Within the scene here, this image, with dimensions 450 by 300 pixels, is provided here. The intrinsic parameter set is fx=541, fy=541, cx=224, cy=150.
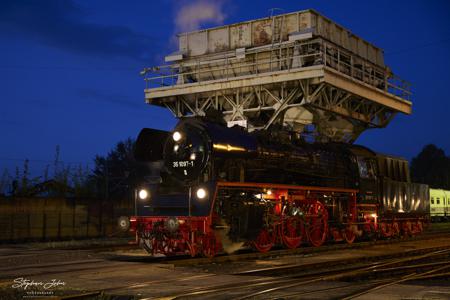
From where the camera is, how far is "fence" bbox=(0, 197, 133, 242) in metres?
20.9

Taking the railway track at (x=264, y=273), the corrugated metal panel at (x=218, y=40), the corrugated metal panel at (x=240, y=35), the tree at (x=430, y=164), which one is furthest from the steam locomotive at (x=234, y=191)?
the tree at (x=430, y=164)

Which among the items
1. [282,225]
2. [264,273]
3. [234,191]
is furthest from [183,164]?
[264,273]

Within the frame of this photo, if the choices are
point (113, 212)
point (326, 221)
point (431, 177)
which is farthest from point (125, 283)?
point (431, 177)

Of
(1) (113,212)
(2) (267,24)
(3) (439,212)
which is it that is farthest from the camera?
(3) (439,212)

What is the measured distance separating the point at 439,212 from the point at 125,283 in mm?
41154

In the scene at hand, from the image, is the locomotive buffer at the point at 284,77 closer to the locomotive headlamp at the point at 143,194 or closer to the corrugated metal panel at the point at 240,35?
the corrugated metal panel at the point at 240,35

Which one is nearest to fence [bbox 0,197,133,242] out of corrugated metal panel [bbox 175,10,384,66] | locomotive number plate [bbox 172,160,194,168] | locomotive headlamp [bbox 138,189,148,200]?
locomotive headlamp [bbox 138,189,148,200]

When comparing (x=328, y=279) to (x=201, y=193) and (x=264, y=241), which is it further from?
(x=264, y=241)

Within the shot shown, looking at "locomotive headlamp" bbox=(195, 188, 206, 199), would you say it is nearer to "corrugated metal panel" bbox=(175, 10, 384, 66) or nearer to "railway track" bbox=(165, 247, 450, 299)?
"railway track" bbox=(165, 247, 450, 299)

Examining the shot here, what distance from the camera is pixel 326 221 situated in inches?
677

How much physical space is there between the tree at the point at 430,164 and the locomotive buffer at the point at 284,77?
5824 cm

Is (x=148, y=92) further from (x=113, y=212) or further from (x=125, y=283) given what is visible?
(x=125, y=283)

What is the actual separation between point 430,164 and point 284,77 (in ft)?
236

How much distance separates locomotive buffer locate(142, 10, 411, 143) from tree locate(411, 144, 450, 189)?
58.2 meters
